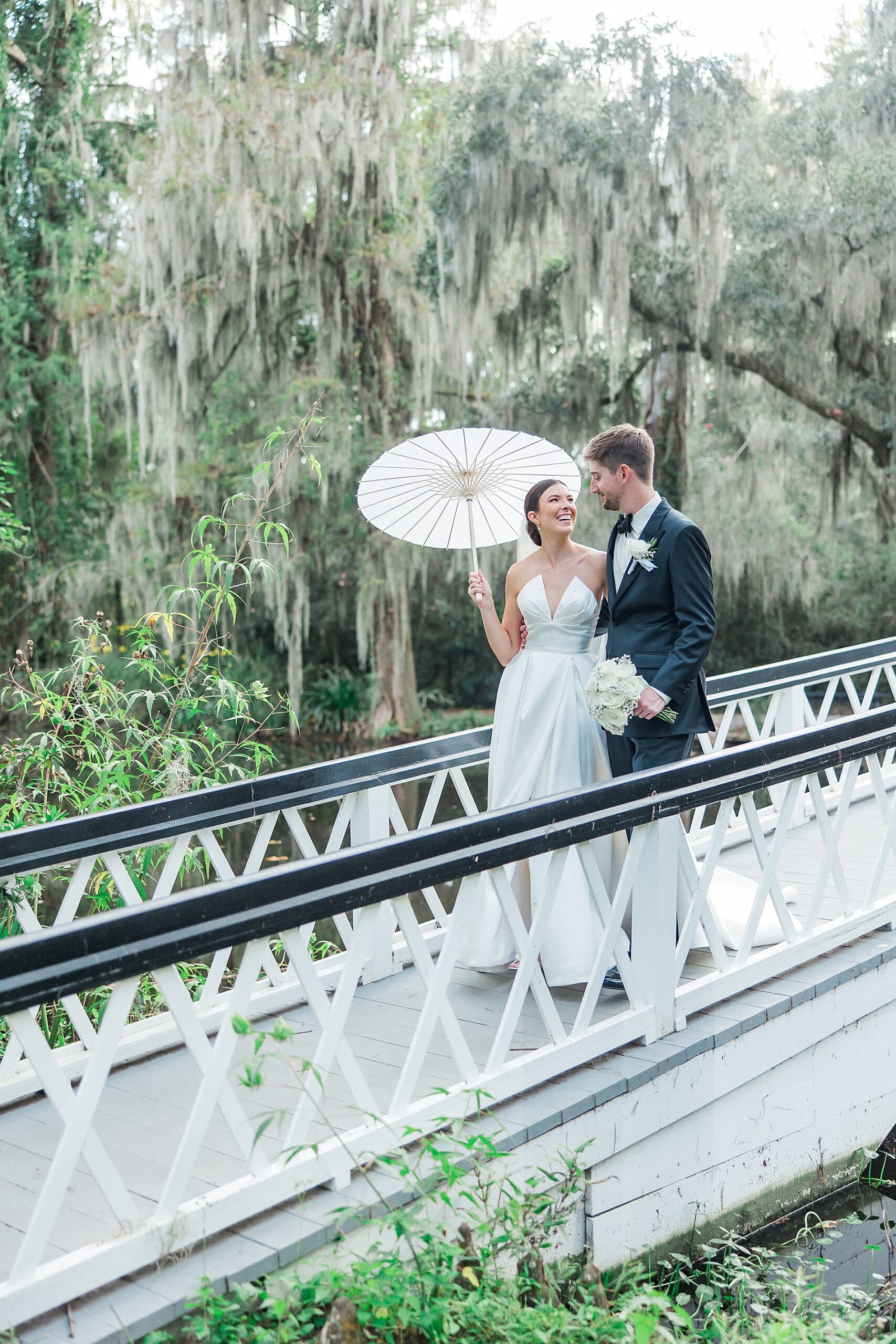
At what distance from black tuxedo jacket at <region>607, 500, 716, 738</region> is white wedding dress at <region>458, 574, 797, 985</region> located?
184mm

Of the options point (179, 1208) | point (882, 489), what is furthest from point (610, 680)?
point (882, 489)

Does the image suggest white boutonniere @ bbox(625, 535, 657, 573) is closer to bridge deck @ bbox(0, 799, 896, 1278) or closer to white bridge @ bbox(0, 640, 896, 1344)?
white bridge @ bbox(0, 640, 896, 1344)

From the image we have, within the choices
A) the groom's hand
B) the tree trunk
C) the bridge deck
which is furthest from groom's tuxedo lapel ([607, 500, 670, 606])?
the tree trunk

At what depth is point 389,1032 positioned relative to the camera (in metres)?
3.59

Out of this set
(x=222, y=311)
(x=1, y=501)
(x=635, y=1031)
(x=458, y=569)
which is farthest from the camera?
(x=458, y=569)

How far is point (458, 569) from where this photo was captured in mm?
16781

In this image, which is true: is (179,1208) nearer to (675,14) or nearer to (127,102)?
(675,14)

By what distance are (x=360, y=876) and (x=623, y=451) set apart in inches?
69.2

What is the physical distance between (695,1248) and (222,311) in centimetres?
1312

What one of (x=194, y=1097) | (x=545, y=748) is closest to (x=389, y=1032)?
(x=194, y=1097)

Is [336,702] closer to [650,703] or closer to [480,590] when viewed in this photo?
[480,590]

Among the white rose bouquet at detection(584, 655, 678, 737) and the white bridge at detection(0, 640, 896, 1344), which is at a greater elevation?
the white rose bouquet at detection(584, 655, 678, 737)

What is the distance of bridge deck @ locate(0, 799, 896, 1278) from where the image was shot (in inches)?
103

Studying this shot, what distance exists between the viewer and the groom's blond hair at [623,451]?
3627 mm
